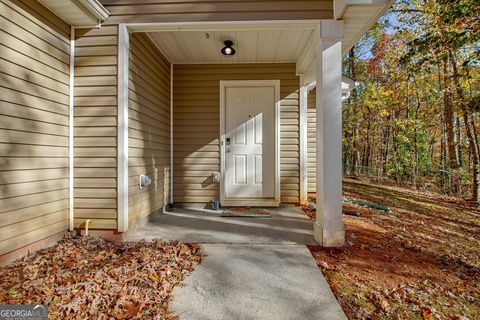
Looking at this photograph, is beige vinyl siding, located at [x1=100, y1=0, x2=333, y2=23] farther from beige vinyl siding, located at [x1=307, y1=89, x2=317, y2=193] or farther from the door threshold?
beige vinyl siding, located at [x1=307, y1=89, x2=317, y2=193]

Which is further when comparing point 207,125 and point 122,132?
point 207,125

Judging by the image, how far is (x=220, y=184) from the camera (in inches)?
163

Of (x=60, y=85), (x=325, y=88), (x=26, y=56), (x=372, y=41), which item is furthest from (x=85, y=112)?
(x=372, y=41)

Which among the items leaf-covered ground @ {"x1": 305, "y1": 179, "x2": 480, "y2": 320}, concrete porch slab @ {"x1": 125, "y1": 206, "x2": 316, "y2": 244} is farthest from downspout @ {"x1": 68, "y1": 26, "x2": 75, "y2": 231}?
leaf-covered ground @ {"x1": 305, "y1": 179, "x2": 480, "y2": 320}

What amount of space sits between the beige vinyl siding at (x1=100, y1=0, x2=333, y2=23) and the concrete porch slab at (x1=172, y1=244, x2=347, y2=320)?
2.40m

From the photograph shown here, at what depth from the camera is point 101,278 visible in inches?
68.1

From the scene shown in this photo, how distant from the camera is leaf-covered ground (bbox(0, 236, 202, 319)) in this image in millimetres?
1447

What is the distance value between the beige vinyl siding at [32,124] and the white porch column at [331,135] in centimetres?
266

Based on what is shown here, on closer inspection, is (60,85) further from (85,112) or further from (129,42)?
(129,42)

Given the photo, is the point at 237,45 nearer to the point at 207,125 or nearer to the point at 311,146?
the point at 207,125

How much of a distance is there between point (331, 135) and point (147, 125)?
7.44ft

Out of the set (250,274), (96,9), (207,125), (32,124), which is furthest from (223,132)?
(250,274)

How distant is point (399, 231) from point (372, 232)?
41 cm

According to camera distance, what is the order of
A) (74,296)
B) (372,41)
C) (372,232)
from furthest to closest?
(372,41), (372,232), (74,296)
